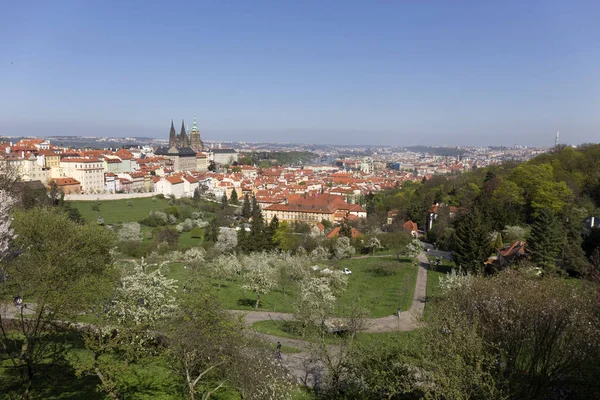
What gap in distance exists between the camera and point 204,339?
29.2ft

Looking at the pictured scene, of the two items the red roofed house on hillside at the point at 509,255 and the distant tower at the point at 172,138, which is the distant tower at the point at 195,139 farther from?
the red roofed house on hillside at the point at 509,255

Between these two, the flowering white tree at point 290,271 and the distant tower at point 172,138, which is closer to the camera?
the flowering white tree at point 290,271

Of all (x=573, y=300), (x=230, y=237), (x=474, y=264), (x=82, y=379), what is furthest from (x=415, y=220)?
(x=82, y=379)

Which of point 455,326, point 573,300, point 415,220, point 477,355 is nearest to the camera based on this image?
point 477,355

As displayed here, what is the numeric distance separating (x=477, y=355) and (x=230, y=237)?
3437 centimetres

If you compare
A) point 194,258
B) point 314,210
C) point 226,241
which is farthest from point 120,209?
point 194,258

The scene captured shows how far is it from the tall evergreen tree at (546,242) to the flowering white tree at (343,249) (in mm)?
14540

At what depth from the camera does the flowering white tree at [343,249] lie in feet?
120

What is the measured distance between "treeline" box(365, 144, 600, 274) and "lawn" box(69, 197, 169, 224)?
99.5ft

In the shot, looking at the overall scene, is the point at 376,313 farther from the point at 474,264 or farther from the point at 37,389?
the point at 37,389

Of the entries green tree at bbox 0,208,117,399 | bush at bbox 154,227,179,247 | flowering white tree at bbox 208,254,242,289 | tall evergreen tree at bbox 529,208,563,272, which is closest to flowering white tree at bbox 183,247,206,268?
flowering white tree at bbox 208,254,242,289

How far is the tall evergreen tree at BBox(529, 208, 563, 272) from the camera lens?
24688 millimetres

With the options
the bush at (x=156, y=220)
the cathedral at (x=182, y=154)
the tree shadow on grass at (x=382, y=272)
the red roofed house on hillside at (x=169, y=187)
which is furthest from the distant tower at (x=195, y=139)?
the tree shadow on grass at (x=382, y=272)

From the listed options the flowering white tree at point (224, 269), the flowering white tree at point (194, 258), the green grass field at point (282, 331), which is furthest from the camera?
the flowering white tree at point (194, 258)
